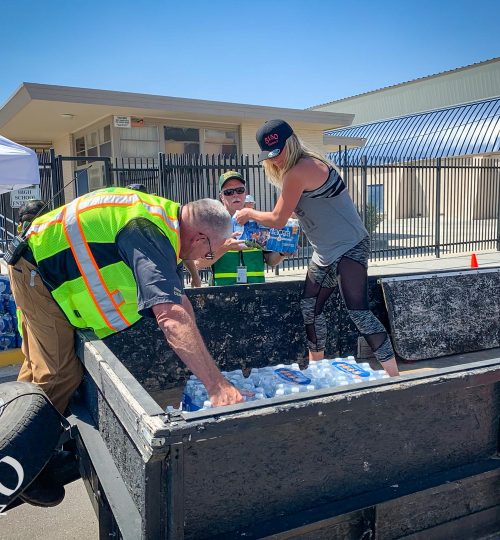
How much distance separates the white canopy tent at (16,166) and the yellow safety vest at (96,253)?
526 cm

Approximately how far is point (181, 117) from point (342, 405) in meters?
15.0

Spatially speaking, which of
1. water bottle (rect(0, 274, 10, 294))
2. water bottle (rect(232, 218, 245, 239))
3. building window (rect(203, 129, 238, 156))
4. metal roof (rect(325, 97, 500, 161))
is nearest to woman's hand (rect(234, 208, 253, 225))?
water bottle (rect(232, 218, 245, 239))

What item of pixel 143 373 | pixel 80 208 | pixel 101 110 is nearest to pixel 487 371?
pixel 80 208

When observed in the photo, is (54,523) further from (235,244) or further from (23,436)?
(235,244)

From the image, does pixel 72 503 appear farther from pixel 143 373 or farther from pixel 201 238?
pixel 201 238

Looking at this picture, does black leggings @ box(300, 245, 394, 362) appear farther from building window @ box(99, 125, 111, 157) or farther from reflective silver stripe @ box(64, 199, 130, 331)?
building window @ box(99, 125, 111, 157)

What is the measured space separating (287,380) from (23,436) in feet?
4.81

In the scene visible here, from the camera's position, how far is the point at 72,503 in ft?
10.4

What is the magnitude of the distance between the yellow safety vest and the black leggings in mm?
1488

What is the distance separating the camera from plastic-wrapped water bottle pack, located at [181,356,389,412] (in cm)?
265

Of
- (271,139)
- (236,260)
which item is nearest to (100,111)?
(236,260)

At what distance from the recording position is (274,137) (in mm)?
3453

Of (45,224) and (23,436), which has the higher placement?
(45,224)

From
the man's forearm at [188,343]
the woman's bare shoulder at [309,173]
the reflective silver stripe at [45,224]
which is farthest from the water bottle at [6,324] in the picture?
the man's forearm at [188,343]
